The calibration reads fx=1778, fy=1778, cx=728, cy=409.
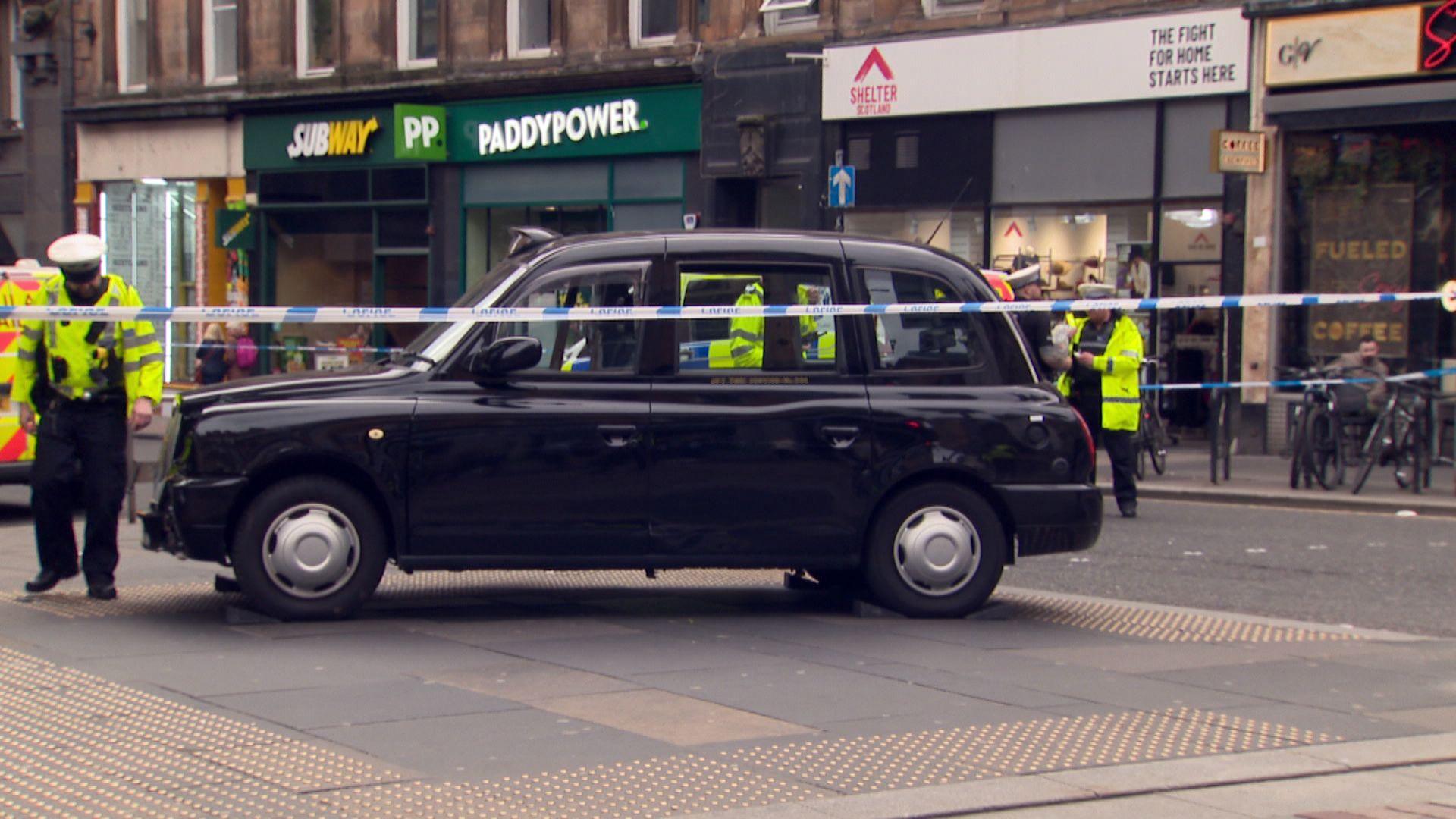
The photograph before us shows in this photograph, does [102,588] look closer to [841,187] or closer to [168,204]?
[841,187]

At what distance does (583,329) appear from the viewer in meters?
8.49

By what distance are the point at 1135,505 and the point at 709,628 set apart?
731 cm

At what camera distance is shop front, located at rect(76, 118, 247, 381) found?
3288 centimetres

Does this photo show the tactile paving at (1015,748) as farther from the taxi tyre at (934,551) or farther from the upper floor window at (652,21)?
the upper floor window at (652,21)

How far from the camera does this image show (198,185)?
33.3m

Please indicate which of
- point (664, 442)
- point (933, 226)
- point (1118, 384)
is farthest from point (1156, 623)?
point (933, 226)

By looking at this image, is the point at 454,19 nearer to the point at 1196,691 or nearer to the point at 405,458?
the point at 405,458

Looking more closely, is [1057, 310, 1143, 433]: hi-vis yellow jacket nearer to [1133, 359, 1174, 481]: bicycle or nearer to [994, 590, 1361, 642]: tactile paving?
[1133, 359, 1174, 481]: bicycle

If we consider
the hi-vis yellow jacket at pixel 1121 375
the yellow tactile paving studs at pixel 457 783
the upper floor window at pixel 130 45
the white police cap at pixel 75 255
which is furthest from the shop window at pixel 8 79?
the yellow tactile paving studs at pixel 457 783

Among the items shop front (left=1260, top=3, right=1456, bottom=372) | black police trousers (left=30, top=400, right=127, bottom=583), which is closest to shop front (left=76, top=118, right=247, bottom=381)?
shop front (left=1260, top=3, right=1456, bottom=372)

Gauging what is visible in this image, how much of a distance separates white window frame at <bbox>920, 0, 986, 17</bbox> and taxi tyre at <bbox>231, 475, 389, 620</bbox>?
16925 millimetres

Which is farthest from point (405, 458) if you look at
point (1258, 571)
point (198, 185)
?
point (198, 185)

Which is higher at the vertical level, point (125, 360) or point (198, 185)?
point (198, 185)

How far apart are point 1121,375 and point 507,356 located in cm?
757
